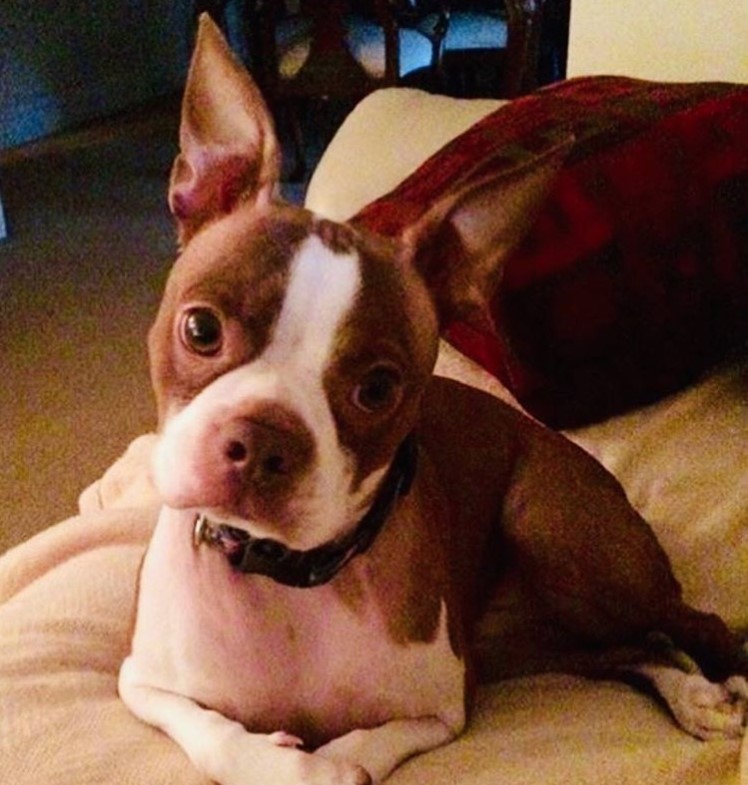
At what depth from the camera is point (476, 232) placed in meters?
1.24

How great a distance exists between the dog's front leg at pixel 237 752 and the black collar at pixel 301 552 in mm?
Answer: 152

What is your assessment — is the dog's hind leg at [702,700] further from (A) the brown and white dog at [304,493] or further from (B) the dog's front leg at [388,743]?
(B) the dog's front leg at [388,743]

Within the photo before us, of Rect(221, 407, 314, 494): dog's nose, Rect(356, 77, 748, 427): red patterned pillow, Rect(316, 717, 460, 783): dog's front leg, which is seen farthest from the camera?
Rect(356, 77, 748, 427): red patterned pillow

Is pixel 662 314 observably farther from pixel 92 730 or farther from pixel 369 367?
pixel 92 730

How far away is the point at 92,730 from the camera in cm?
124

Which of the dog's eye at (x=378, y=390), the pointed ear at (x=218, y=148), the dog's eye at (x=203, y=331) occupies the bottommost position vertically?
the dog's eye at (x=378, y=390)

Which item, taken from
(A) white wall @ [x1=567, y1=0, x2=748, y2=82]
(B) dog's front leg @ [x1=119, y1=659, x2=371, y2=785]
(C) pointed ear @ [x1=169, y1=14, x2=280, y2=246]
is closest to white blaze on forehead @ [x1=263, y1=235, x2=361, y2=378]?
(C) pointed ear @ [x1=169, y1=14, x2=280, y2=246]

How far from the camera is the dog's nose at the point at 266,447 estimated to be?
1021mm

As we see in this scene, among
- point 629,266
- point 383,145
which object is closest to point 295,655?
point 629,266

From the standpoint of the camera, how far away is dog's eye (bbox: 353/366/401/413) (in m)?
1.11

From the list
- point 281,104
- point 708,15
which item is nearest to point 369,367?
point 708,15

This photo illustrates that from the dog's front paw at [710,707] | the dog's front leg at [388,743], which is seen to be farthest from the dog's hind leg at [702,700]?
the dog's front leg at [388,743]

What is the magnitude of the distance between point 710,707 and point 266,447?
25.1 inches

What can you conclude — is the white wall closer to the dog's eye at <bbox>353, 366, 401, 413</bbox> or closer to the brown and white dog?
the brown and white dog
